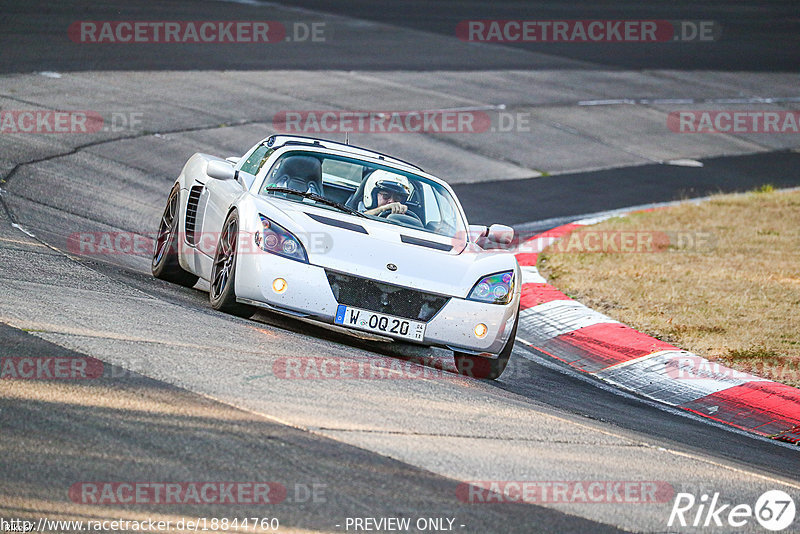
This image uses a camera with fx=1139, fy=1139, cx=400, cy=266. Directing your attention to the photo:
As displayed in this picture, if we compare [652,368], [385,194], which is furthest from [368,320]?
[652,368]

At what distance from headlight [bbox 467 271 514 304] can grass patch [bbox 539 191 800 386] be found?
2.36 m

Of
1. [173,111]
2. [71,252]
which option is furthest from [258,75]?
[71,252]

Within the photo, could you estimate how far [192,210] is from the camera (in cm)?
927

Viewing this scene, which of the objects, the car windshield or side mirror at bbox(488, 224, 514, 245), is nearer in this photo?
the car windshield

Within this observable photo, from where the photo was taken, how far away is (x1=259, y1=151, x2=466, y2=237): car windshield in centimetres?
839

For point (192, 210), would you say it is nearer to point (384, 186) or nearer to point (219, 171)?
point (219, 171)

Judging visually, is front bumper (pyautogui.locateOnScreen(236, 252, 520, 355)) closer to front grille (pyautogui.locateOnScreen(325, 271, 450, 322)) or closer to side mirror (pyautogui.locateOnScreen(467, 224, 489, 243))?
front grille (pyautogui.locateOnScreen(325, 271, 450, 322))

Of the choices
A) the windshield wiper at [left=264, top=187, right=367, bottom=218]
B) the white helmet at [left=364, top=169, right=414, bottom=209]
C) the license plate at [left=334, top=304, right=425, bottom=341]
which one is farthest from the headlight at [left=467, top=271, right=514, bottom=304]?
the white helmet at [left=364, top=169, right=414, bottom=209]

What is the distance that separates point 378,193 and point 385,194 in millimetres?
57

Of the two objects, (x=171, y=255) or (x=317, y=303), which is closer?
(x=317, y=303)

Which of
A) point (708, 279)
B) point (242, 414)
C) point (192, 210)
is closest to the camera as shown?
point (242, 414)

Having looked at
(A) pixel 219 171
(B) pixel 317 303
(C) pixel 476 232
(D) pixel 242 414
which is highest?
(A) pixel 219 171

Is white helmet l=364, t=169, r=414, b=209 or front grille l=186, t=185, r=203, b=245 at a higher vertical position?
white helmet l=364, t=169, r=414, b=209

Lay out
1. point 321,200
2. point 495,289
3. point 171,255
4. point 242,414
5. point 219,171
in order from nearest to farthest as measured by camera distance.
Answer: point 242,414, point 495,289, point 321,200, point 219,171, point 171,255
